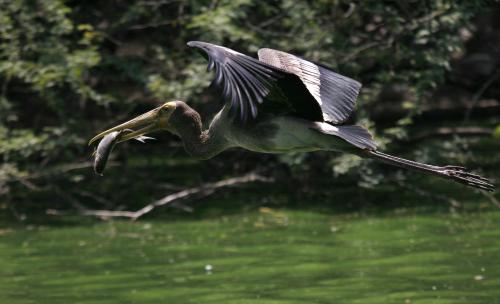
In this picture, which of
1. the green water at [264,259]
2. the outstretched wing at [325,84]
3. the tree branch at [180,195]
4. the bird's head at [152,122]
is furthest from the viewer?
the tree branch at [180,195]

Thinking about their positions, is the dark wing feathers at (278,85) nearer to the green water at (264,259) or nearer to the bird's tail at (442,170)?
the bird's tail at (442,170)

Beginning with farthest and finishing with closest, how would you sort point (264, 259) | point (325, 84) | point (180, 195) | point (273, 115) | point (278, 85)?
point (180, 195) → point (264, 259) → point (325, 84) → point (273, 115) → point (278, 85)

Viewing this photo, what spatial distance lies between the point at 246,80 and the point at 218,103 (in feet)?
22.6

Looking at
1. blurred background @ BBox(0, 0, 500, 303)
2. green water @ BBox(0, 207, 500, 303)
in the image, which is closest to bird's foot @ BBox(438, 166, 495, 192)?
green water @ BBox(0, 207, 500, 303)

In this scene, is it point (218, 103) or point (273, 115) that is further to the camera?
point (218, 103)

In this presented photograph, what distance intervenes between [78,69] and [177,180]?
236 cm

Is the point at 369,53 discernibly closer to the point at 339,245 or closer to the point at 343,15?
the point at 343,15

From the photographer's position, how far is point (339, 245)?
1013 cm

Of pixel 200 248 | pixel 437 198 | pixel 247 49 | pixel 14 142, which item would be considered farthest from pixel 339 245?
pixel 14 142

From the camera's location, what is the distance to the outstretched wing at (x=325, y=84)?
7.06m

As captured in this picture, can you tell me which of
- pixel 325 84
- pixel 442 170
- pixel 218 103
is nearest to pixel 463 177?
pixel 442 170

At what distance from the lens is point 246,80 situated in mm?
5797

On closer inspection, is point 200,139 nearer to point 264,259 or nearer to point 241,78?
point 241,78

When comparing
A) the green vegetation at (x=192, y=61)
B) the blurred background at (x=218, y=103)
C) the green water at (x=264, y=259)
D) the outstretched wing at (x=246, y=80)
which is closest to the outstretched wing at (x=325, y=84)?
A: the outstretched wing at (x=246, y=80)
